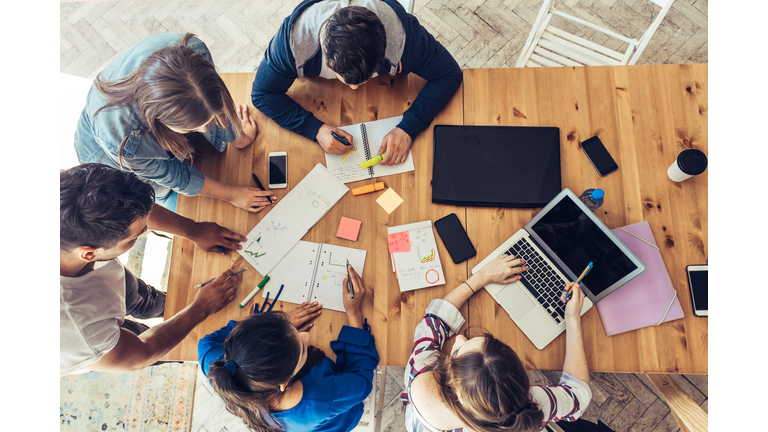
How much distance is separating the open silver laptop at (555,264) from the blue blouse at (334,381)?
0.48m

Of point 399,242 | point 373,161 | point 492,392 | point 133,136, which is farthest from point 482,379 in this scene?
point 133,136

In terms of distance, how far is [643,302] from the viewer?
1241mm

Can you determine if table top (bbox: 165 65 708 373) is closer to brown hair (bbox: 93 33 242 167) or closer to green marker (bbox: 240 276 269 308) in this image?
green marker (bbox: 240 276 269 308)

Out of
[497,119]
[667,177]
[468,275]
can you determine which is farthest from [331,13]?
[667,177]

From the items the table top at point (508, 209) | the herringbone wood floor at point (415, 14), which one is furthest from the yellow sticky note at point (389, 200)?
the herringbone wood floor at point (415, 14)

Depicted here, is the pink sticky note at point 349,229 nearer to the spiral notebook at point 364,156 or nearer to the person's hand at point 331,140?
the spiral notebook at point 364,156

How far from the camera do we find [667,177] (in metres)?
1.34

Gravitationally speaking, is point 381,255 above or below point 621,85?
below

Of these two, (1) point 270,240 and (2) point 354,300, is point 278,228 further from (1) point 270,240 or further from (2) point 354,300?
(2) point 354,300

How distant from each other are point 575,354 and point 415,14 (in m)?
2.22

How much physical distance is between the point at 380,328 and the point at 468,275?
0.36m

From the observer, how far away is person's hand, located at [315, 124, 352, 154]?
144 centimetres
